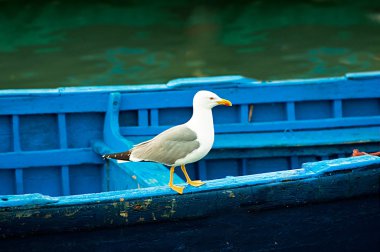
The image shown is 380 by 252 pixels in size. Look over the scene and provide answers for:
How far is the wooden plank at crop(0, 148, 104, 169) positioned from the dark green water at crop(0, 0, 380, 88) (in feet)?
19.4

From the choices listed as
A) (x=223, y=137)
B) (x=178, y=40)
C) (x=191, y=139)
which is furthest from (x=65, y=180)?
(x=178, y=40)

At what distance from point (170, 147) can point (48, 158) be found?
196cm

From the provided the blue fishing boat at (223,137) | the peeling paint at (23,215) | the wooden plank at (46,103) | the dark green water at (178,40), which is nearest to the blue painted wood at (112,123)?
the blue fishing boat at (223,137)

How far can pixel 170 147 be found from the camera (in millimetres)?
5469

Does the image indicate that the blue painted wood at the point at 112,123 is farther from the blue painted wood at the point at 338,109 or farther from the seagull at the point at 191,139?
the blue painted wood at the point at 338,109

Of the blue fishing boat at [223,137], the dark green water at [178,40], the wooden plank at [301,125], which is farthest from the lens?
the dark green water at [178,40]

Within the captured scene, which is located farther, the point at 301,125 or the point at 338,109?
the point at 338,109

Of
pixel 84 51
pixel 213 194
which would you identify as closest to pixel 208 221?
pixel 213 194

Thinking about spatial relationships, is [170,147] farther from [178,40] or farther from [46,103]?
[178,40]

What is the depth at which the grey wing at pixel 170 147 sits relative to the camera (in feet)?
17.7

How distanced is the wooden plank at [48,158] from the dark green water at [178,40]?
5.91 m

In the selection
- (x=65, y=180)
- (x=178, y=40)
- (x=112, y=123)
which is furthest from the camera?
(x=178, y=40)

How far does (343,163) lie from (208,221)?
36.2 inches

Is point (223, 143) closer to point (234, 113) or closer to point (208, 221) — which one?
point (234, 113)
